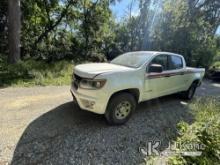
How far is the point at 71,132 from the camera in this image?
3.99m

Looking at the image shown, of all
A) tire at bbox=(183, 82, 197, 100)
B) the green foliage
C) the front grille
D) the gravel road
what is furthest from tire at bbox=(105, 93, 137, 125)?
tire at bbox=(183, 82, 197, 100)

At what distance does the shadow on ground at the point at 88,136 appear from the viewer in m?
3.22

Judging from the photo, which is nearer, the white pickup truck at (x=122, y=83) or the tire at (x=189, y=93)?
the white pickup truck at (x=122, y=83)

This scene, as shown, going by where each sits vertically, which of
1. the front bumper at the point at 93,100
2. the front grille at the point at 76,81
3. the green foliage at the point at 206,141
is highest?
the front grille at the point at 76,81

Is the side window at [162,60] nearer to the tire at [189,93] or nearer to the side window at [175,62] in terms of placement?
the side window at [175,62]

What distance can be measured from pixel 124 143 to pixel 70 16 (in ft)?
49.7

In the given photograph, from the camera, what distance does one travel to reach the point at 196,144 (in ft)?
10.0

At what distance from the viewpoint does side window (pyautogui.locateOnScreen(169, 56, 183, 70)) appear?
18.6 feet

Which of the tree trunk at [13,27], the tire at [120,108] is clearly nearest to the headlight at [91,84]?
the tire at [120,108]

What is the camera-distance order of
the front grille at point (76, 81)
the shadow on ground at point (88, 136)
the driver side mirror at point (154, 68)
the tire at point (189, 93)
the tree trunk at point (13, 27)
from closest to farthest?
the shadow on ground at point (88, 136), the front grille at point (76, 81), the driver side mirror at point (154, 68), the tire at point (189, 93), the tree trunk at point (13, 27)

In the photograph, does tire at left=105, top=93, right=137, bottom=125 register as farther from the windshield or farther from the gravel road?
the windshield

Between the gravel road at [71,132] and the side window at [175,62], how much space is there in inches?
47.9

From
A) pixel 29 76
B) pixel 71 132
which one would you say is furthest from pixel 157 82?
pixel 29 76

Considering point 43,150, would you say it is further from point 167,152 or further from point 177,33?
point 177,33
